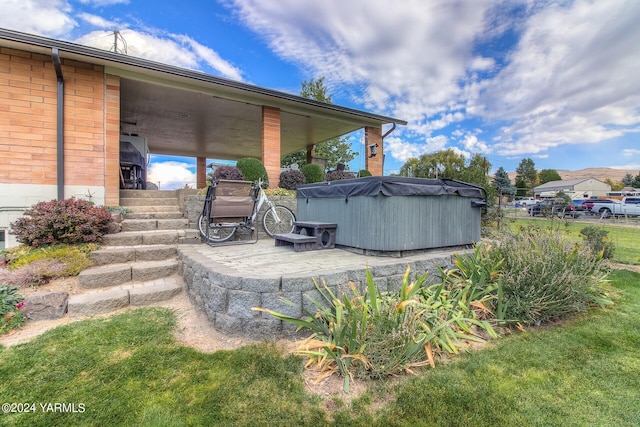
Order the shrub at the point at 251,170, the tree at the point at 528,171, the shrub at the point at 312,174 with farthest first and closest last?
the tree at the point at 528,171
the shrub at the point at 312,174
the shrub at the point at 251,170

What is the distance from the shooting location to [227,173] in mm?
6000

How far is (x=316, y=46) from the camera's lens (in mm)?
9336

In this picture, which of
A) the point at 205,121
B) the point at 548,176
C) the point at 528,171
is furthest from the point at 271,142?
the point at 548,176

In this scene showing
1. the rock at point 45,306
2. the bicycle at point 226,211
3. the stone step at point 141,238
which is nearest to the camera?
the rock at point 45,306

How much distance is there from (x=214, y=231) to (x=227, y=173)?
4.85 feet

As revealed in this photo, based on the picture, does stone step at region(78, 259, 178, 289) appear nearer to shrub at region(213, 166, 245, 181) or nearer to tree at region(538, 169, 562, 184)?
shrub at region(213, 166, 245, 181)

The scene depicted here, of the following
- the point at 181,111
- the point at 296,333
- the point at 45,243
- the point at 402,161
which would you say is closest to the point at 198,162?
the point at 181,111

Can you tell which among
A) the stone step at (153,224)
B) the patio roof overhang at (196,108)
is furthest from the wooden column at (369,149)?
the stone step at (153,224)

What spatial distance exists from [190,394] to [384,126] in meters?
9.51

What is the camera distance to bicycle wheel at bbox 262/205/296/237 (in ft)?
18.4

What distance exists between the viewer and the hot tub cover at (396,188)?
3.58m

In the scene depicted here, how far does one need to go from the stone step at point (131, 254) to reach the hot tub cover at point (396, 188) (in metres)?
2.53

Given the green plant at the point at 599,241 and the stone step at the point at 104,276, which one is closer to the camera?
the stone step at the point at 104,276

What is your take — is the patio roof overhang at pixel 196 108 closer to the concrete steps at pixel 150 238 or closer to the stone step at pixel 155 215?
the stone step at pixel 155 215
